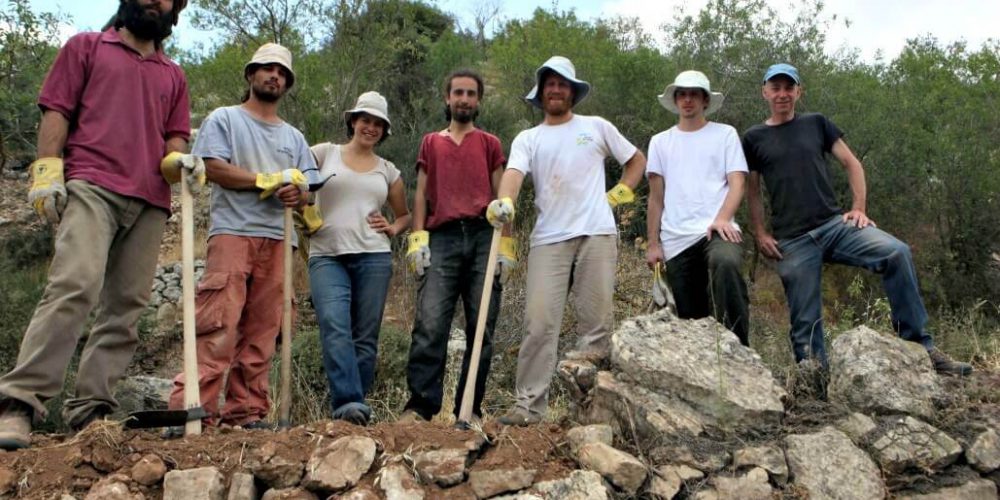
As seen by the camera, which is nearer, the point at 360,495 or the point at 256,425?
the point at 360,495

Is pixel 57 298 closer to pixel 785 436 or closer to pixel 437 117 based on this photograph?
pixel 785 436

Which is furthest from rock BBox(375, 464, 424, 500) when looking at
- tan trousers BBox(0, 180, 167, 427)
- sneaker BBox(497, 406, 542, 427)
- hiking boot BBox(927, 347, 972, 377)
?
hiking boot BBox(927, 347, 972, 377)

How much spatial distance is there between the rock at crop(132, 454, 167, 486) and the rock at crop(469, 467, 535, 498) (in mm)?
1220

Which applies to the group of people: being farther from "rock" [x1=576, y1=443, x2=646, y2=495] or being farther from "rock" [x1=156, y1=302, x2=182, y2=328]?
"rock" [x1=156, y1=302, x2=182, y2=328]

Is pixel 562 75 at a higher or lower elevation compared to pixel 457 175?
higher

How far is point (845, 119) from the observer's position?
12.9 m

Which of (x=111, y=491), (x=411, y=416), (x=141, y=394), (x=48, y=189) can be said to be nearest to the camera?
(x=111, y=491)

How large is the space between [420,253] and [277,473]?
1.57 meters

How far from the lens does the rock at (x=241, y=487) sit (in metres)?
3.15

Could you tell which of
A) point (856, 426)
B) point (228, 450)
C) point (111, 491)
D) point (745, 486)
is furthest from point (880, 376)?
point (111, 491)

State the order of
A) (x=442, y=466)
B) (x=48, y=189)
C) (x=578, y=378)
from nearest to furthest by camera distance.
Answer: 1. (x=442, y=466)
2. (x=48, y=189)
3. (x=578, y=378)

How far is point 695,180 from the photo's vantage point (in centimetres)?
448

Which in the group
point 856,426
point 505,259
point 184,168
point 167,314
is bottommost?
point 167,314

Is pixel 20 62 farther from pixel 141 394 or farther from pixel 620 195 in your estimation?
pixel 620 195
